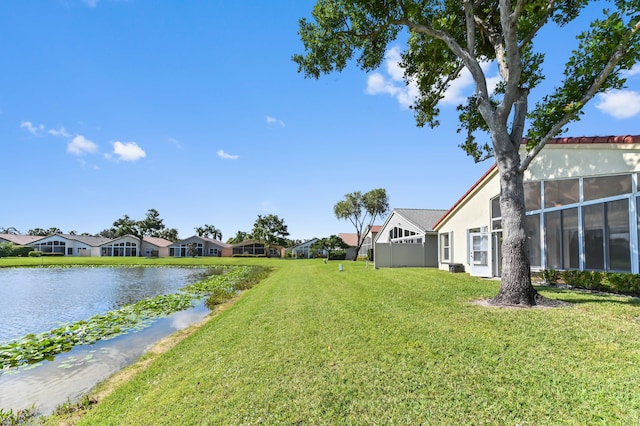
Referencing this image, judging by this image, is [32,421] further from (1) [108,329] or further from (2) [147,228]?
(2) [147,228]

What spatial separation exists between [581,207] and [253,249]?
61.5 meters

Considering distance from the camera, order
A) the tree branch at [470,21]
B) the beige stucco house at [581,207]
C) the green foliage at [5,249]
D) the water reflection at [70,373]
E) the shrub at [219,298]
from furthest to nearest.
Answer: the green foliage at [5,249] → the shrub at [219,298] → the beige stucco house at [581,207] → the tree branch at [470,21] → the water reflection at [70,373]

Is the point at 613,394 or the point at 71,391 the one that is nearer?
the point at 613,394

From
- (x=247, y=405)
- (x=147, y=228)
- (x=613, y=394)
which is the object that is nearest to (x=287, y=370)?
(x=247, y=405)

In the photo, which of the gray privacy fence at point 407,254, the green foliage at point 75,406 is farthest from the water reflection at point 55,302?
the gray privacy fence at point 407,254

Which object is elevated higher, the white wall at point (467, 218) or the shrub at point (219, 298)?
the white wall at point (467, 218)

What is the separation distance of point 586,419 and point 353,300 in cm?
657

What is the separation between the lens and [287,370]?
476cm

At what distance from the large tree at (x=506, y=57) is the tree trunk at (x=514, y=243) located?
0.9 inches

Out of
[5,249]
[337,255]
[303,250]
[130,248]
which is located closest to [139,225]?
[130,248]

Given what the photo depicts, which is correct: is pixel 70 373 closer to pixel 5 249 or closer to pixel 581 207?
pixel 581 207

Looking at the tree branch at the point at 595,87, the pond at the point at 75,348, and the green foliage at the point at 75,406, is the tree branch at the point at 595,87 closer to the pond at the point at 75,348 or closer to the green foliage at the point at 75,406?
the green foliage at the point at 75,406

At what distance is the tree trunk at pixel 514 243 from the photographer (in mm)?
7914

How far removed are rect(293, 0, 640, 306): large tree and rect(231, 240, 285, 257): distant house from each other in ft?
188
